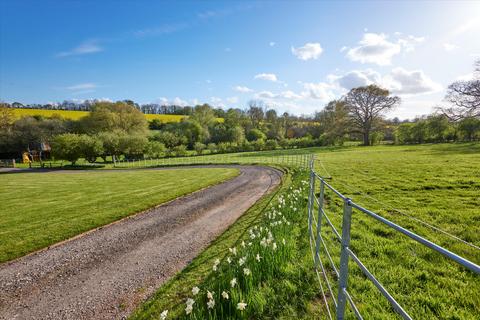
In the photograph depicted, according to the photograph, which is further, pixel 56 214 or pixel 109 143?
pixel 109 143

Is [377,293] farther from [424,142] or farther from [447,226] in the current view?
[424,142]

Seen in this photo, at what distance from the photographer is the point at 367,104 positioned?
163 ft

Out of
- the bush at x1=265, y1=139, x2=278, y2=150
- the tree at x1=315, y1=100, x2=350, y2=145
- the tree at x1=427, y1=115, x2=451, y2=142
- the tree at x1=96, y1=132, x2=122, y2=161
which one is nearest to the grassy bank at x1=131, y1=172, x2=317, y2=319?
the tree at x1=96, y1=132, x2=122, y2=161

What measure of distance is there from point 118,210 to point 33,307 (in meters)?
6.01

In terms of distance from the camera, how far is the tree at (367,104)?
161ft

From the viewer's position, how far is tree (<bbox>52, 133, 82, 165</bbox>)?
41.2 m

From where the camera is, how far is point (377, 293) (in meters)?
3.54

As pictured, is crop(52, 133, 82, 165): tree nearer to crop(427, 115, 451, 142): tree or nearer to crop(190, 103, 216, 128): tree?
crop(190, 103, 216, 128): tree

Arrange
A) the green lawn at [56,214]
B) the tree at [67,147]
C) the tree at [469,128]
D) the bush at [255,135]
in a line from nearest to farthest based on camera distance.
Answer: the green lawn at [56,214], the tree at [469,128], the tree at [67,147], the bush at [255,135]

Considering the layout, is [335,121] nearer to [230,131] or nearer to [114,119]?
[230,131]

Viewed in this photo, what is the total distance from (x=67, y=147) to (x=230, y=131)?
3863cm

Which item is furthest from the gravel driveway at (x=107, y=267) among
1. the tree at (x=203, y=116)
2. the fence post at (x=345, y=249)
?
the tree at (x=203, y=116)

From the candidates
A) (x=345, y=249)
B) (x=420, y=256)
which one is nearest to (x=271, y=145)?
(x=420, y=256)

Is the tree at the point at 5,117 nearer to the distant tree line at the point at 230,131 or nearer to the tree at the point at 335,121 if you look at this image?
the distant tree line at the point at 230,131
